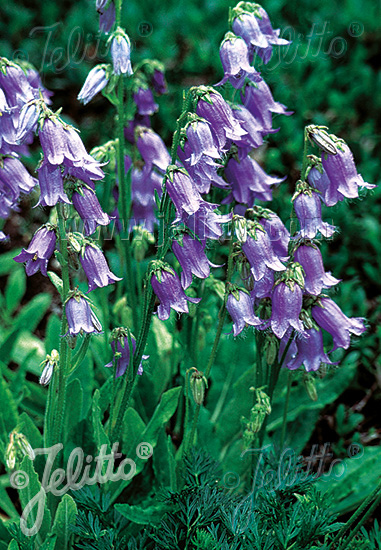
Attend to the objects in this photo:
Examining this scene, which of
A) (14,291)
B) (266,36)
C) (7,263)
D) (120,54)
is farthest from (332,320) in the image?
(7,263)

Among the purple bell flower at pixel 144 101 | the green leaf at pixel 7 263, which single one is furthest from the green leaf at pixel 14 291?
the purple bell flower at pixel 144 101

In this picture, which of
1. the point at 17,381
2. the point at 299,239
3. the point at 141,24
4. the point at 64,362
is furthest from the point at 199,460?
the point at 141,24

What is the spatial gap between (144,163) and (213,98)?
80cm

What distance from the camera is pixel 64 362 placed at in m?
1.99

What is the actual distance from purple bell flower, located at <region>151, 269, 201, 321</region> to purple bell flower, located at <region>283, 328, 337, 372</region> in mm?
405

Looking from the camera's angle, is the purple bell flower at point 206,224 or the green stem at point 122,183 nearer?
the purple bell flower at point 206,224

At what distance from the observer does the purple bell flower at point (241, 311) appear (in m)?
1.94

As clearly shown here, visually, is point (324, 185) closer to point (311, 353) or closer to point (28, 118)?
point (311, 353)

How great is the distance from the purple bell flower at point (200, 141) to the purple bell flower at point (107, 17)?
2.40ft

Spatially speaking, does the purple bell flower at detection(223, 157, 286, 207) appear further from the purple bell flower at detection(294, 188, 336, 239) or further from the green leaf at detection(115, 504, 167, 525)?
the green leaf at detection(115, 504, 167, 525)

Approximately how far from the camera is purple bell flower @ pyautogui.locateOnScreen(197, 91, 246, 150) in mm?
1850

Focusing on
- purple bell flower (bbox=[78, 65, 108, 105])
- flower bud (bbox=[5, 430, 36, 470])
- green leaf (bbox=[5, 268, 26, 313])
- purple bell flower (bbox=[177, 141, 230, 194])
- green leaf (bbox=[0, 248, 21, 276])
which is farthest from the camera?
green leaf (bbox=[0, 248, 21, 276])

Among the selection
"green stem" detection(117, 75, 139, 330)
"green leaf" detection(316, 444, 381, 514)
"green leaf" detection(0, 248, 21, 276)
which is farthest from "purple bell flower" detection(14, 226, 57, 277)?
"green leaf" detection(0, 248, 21, 276)

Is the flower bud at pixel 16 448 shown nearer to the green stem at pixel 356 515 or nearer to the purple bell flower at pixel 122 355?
the purple bell flower at pixel 122 355
